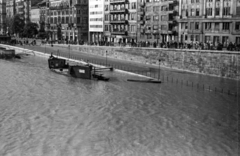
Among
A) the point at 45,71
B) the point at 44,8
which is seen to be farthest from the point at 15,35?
the point at 45,71

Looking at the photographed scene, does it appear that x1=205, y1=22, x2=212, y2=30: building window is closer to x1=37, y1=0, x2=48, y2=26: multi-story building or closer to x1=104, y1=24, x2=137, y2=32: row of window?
x1=104, y1=24, x2=137, y2=32: row of window

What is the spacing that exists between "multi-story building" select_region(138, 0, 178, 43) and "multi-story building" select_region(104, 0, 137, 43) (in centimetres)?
249

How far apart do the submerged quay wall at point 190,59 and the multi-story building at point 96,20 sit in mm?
28366

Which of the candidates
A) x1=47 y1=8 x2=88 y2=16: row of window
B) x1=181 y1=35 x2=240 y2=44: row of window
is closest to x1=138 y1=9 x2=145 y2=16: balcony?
x1=181 y1=35 x2=240 y2=44: row of window

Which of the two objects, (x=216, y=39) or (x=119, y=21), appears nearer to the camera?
(x=216, y=39)

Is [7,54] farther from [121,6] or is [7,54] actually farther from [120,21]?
[121,6]

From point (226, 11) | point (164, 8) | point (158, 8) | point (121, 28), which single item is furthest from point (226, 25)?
point (121, 28)

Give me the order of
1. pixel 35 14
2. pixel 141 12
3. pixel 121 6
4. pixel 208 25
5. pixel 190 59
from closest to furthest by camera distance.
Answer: pixel 190 59, pixel 208 25, pixel 141 12, pixel 121 6, pixel 35 14

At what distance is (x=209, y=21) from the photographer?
64.2m

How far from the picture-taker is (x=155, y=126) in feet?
Answer: 105

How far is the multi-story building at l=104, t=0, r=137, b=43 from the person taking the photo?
8686cm

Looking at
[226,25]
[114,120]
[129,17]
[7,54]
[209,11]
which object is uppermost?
[129,17]

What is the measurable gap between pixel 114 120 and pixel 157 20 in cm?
4751

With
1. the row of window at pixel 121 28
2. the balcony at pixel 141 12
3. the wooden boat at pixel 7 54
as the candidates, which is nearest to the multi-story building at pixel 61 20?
the row of window at pixel 121 28
